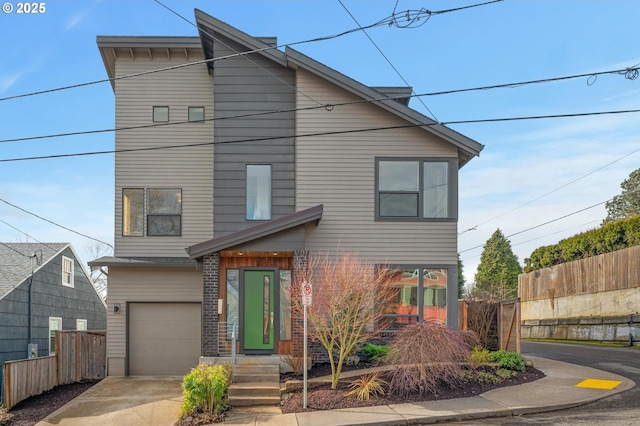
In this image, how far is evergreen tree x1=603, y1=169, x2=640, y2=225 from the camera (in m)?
43.6

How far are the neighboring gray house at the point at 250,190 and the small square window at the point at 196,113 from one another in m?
0.06

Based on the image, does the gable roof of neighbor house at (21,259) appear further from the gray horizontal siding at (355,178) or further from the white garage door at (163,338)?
the gray horizontal siding at (355,178)

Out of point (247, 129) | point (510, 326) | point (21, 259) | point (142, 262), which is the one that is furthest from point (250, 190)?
point (21, 259)

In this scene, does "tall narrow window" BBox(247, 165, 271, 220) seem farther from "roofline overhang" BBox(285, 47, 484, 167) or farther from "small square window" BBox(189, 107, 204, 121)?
"roofline overhang" BBox(285, 47, 484, 167)

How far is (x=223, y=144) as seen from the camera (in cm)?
1611

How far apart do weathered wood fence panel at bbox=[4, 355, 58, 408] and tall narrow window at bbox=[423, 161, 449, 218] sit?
409 inches

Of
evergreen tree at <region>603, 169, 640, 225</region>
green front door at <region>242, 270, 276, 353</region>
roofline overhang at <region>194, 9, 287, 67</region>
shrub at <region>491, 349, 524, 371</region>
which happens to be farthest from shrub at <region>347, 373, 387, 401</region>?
evergreen tree at <region>603, 169, 640, 225</region>

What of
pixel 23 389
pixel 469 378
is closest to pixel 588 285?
pixel 469 378

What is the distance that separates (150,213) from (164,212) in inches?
15.4

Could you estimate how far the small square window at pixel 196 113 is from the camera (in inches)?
680

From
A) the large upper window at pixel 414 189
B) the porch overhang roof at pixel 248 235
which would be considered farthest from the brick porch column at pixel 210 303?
the large upper window at pixel 414 189

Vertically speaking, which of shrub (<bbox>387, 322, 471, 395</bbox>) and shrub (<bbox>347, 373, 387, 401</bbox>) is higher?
shrub (<bbox>387, 322, 471, 395</bbox>)

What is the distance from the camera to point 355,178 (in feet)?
52.0

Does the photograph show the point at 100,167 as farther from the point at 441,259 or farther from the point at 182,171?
the point at 441,259
